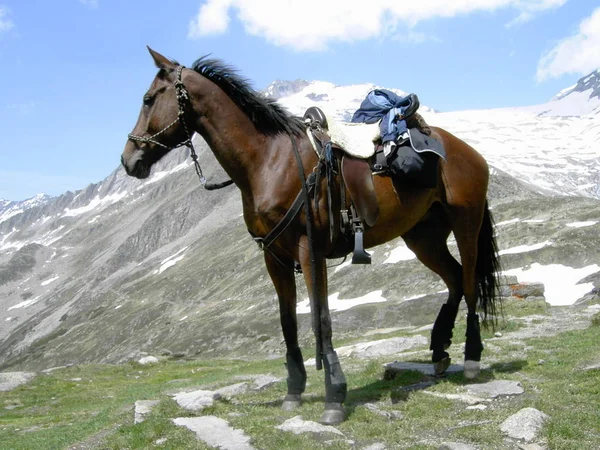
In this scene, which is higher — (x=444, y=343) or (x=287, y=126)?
(x=287, y=126)

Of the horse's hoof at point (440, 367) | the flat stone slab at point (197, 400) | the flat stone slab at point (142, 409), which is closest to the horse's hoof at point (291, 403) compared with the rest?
the flat stone slab at point (197, 400)

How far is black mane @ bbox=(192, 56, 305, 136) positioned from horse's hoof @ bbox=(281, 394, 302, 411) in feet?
12.4

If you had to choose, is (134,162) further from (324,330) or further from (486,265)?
(486,265)

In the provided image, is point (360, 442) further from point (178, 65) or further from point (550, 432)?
point (178, 65)

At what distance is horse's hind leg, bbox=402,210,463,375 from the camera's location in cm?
1002

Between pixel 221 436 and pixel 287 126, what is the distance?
13.6 ft

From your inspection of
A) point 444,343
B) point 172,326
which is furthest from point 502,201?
point 444,343

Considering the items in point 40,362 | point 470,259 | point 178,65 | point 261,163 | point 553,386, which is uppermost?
point 178,65

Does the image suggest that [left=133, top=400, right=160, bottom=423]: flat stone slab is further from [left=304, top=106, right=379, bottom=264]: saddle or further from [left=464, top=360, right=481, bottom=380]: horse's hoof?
[left=464, top=360, right=481, bottom=380]: horse's hoof

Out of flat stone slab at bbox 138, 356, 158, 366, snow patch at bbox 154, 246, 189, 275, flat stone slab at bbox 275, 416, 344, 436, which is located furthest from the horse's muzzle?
snow patch at bbox 154, 246, 189, 275

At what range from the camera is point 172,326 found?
8788 cm

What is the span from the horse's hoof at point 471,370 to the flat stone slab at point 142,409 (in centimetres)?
480

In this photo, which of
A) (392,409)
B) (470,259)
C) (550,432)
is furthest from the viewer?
(470,259)

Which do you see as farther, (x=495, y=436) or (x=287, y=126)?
(x=287, y=126)
